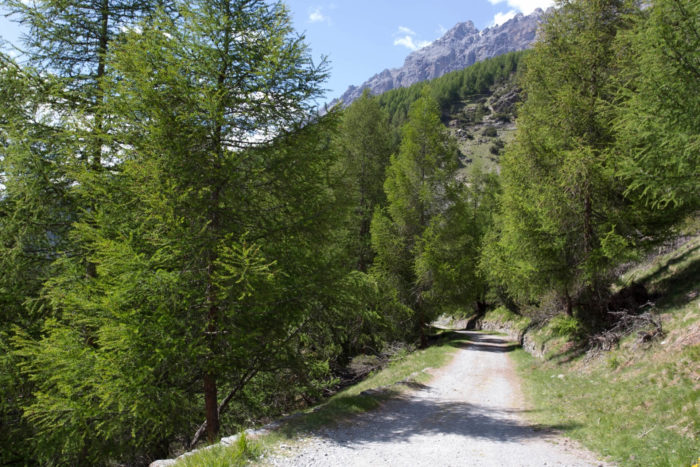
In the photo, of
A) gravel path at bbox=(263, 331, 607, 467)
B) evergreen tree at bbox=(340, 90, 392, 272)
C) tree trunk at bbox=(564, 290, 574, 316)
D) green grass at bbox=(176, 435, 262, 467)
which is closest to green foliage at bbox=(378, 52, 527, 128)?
evergreen tree at bbox=(340, 90, 392, 272)

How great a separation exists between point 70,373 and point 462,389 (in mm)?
10192

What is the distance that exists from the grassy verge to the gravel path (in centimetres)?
27

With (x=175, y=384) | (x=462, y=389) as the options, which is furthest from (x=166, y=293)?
(x=462, y=389)

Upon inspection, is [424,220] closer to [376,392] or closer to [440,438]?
[376,392]

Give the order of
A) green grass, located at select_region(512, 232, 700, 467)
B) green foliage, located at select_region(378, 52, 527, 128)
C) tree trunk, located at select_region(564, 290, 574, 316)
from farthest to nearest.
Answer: green foliage, located at select_region(378, 52, 527, 128) < tree trunk, located at select_region(564, 290, 574, 316) < green grass, located at select_region(512, 232, 700, 467)

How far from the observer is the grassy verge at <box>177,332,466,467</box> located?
5453 mm

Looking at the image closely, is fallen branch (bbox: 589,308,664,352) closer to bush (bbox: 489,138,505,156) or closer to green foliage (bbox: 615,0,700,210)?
green foliage (bbox: 615,0,700,210)

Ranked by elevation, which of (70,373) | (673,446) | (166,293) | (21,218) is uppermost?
(21,218)

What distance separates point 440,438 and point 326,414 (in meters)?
2.34

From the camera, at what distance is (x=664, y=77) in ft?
25.5

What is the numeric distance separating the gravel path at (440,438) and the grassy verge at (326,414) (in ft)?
0.89

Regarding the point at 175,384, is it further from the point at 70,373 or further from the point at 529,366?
the point at 529,366

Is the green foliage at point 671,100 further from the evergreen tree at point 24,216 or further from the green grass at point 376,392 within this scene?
the evergreen tree at point 24,216

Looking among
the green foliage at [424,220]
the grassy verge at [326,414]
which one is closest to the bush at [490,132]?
the green foliage at [424,220]
